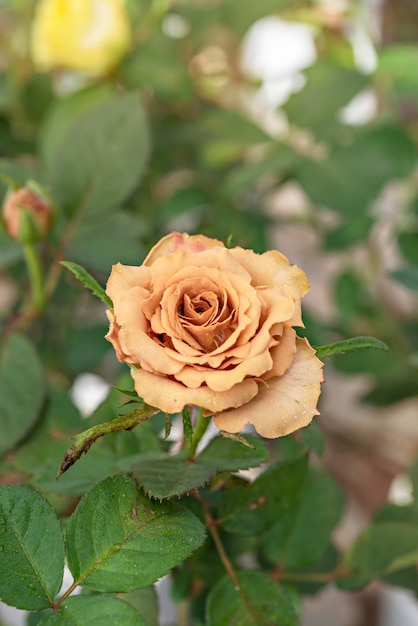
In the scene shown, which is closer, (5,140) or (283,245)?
(5,140)

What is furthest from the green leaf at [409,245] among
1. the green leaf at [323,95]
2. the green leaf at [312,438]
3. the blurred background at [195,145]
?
the green leaf at [312,438]

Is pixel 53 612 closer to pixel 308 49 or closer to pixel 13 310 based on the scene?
pixel 13 310

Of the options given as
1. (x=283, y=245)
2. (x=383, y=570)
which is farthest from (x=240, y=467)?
(x=283, y=245)

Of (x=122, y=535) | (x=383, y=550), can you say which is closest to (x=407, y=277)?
(x=383, y=550)

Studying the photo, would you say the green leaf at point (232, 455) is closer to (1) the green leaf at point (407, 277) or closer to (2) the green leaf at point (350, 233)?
(1) the green leaf at point (407, 277)

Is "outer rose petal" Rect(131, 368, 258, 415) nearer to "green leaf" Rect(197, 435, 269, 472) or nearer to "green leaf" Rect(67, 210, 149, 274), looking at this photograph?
"green leaf" Rect(197, 435, 269, 472)

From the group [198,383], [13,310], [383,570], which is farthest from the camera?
[13,310]
